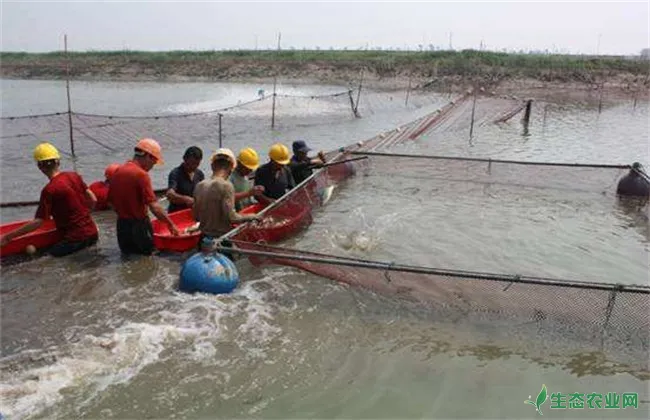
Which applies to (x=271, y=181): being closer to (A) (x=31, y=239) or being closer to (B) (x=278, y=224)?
(B) (x=278, y=224)

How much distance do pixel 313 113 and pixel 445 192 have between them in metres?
15.1

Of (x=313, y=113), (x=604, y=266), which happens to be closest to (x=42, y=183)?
(x=604, y=266)

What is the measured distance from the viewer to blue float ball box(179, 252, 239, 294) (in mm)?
5363

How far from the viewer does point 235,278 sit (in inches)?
218

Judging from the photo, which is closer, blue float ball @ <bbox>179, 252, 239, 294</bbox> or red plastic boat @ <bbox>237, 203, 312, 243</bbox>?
blue float ball @ <bbox>179, 252, 239, 294</bbox>

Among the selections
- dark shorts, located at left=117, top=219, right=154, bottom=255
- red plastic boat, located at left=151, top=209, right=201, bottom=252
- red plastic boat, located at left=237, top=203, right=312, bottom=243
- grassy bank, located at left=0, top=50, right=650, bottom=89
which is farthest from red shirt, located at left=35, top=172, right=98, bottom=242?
grassy bank, located at left=0, top=50, right=650, bottom=89

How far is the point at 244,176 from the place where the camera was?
7.05 metres

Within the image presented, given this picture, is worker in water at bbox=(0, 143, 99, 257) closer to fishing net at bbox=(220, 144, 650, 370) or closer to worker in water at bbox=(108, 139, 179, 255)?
worker in water at bbox=(108, 139, 179, 255)

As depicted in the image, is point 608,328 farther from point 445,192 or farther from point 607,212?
point 445,192

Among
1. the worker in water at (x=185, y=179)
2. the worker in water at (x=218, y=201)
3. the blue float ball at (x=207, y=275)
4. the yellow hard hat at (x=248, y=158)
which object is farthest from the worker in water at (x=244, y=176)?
the blue float ball at (x=207, y=275)

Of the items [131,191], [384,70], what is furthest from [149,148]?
[384,70]

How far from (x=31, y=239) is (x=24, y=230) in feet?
2.02

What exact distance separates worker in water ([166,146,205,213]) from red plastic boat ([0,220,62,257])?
55.8 inches

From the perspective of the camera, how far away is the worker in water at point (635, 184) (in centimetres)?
994
